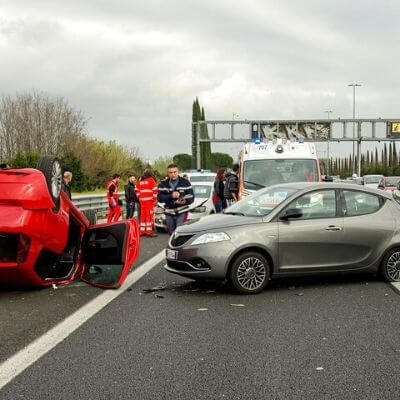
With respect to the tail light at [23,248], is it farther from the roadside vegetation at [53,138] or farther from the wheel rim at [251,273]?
the roadside vegetation at [53,138]

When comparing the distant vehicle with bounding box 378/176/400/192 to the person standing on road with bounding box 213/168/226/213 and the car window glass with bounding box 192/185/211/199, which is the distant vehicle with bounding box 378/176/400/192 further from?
the person standing on road with bounding box 213/168/226/213

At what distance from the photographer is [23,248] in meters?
7.48

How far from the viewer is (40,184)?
7.59 meters

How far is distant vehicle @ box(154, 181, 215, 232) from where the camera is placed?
17.5m

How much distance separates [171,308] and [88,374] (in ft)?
8.35

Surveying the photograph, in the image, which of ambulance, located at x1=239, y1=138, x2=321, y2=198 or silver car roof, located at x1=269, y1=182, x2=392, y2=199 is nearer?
silver car roof, located at x1=269, y1=182, x2=392, y2=199

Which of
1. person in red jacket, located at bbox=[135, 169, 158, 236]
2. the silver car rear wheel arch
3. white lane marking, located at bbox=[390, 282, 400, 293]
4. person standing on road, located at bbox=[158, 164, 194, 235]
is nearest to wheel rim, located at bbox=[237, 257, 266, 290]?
white lane marking, located at bbox=[390, 282, 400, 293]

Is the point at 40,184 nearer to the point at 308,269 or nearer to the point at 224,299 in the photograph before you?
the point at 224,299

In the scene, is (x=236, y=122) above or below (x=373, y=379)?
above

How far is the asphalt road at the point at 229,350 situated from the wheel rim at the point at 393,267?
2.73ft

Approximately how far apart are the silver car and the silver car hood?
1 cm

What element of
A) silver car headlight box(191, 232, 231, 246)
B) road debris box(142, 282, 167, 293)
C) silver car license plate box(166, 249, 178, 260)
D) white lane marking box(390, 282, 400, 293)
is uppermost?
silver car headlight box(191, 232, 231, 246)

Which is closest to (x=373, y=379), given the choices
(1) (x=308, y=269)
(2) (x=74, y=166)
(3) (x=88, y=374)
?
(3) (x=88, y=374)

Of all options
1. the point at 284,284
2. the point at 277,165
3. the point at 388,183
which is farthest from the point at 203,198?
the point at 388,183
